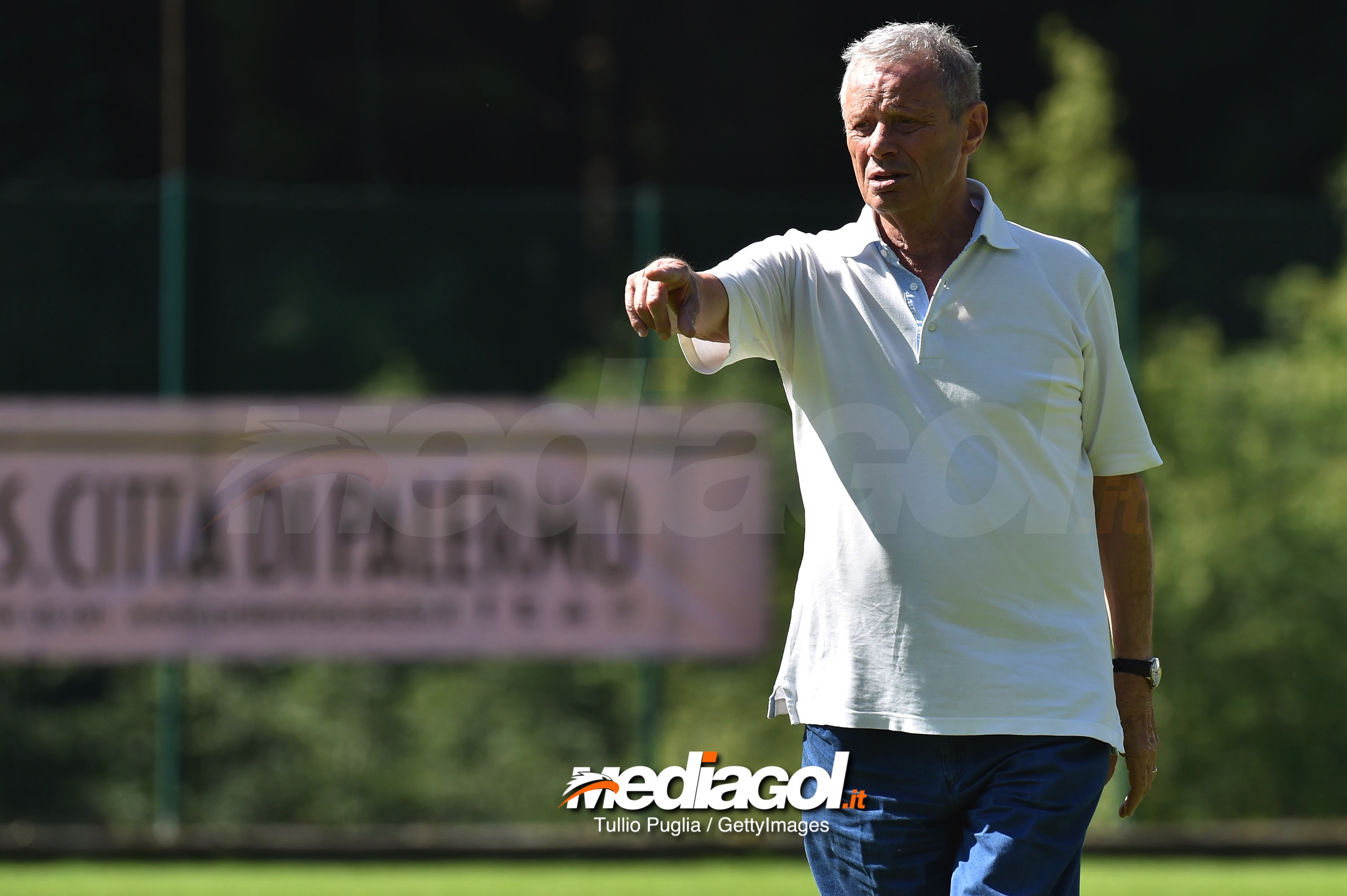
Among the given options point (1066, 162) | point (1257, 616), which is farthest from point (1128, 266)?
point (1257, 616)

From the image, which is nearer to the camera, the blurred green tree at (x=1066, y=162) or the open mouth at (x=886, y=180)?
the open mouth at (x=886, y=180)

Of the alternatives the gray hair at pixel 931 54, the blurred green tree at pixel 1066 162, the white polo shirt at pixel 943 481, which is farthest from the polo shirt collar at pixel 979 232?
the blurred green tree at pixel 1066 162

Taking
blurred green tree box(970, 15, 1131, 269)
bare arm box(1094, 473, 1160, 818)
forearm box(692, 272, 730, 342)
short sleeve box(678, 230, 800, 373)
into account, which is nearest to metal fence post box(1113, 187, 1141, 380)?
blurred green tree box(970, 15, 1131, 269)

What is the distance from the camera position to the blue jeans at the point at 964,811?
2.36 meters

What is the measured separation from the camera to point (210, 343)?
6.19 metres

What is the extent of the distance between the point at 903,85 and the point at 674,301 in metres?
0.51

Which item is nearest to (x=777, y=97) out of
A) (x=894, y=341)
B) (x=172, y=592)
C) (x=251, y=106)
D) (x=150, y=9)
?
(x=251, y=106)

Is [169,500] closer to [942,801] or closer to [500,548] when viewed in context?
[500,548]

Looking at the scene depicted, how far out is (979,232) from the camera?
8.20ft

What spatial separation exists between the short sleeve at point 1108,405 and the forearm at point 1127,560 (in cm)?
5

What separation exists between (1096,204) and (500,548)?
2719 mm

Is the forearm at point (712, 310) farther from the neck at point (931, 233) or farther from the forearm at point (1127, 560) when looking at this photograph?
the forearm at point (1127, 560)

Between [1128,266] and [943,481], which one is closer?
[943,481]

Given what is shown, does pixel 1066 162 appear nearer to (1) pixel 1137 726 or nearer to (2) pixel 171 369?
(2) pixel 171 369
